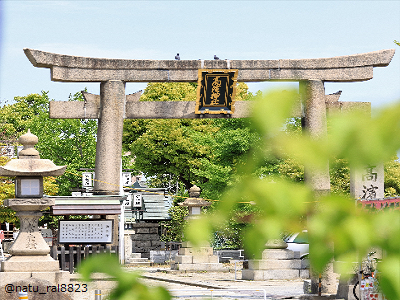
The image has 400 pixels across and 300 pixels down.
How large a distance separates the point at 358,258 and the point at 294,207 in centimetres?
18

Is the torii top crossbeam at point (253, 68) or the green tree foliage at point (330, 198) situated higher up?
the torii top crossbeam at point (253, 68)

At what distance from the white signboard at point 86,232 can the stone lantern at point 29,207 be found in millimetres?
3299

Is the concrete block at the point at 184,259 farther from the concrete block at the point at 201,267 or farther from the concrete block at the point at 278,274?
the concrete block at the point at 278,274

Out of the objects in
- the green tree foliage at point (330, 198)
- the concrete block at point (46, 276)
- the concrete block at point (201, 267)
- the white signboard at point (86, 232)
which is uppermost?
the green tree foliage at point (330, 198)

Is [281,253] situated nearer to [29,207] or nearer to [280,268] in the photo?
[280,268]

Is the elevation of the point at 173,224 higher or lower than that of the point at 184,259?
higher

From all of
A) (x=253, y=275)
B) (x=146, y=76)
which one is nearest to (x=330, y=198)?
(x=146, y=76)

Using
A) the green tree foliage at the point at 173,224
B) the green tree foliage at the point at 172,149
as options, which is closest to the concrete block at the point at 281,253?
the green tree foliage at the point at 173,224

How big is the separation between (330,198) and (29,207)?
39.5ft

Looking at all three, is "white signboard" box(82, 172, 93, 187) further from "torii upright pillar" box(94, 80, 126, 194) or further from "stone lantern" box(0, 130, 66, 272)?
"stone lantern" box(0, 130, 66, 272)

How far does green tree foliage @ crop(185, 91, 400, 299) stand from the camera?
2.83 feet

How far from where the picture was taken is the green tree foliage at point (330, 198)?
2.83 ft

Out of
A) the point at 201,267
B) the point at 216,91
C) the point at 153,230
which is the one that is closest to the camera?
the point at 216,91

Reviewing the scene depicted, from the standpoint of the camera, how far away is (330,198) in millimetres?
949
